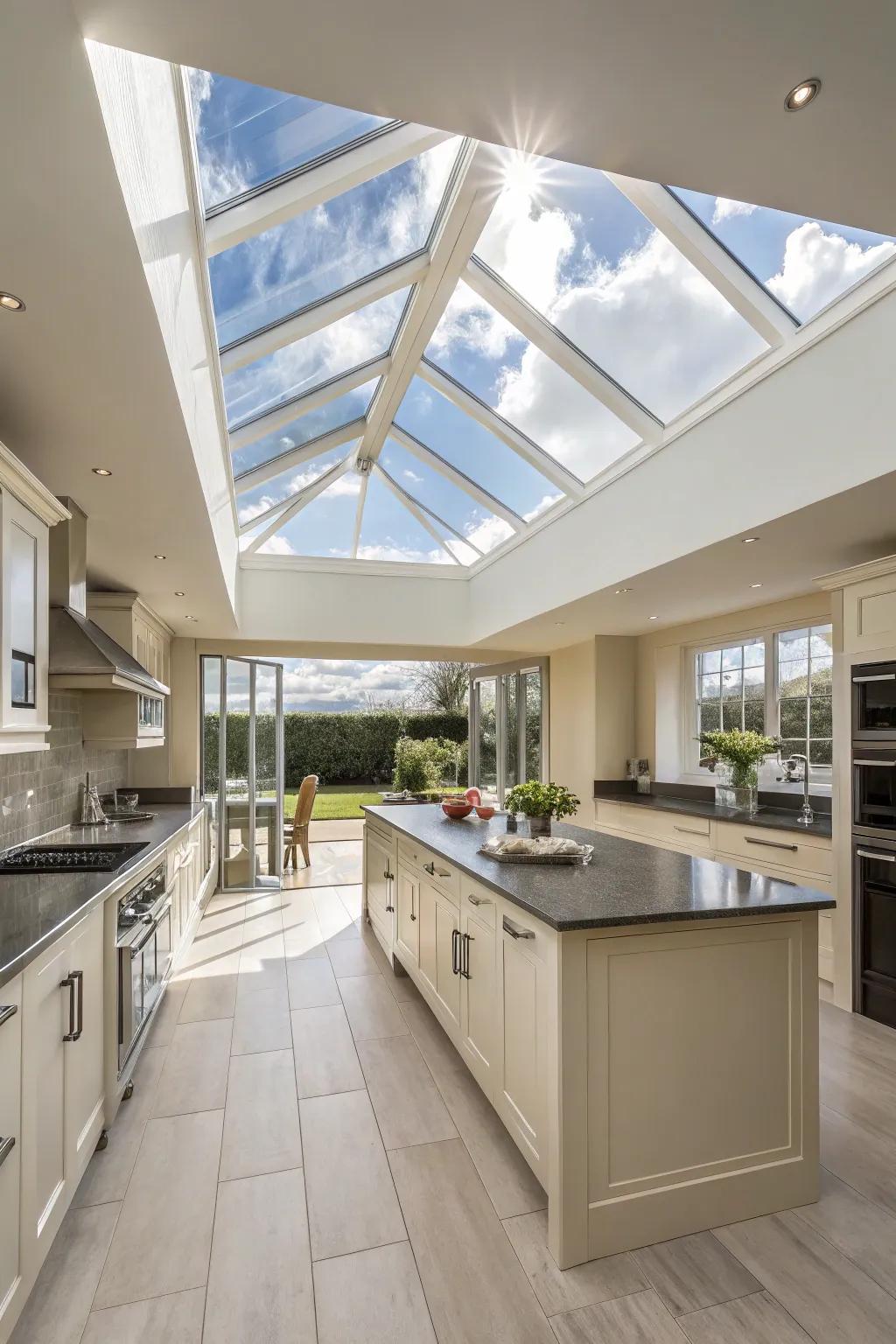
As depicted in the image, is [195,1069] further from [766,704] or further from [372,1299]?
[766,704]

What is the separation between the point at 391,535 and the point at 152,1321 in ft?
17.9

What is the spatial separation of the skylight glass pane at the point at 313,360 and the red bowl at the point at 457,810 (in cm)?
247

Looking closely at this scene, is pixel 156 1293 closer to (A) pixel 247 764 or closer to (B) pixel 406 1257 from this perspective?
(B) pixel 406 1257

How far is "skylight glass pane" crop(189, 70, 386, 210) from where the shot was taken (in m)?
2.00

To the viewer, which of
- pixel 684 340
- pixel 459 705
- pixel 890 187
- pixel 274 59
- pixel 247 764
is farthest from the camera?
pixel 459 705

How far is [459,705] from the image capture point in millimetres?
13023

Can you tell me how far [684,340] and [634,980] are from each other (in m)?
2.68

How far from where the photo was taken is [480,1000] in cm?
257

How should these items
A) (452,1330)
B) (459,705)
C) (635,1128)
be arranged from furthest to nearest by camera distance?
(459,705) → (635,1128) → (452,1330)

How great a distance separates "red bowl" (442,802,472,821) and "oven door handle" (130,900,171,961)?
1506 millimetres

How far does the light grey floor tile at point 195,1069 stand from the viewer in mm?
2680

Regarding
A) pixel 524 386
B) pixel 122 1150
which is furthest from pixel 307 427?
pixel 122 1150

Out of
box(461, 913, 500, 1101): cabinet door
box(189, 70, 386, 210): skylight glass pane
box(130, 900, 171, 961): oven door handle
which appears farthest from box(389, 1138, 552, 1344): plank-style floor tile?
box(189, 70, 386, 210): skylight glass pane

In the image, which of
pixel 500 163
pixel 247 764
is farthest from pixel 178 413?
pixel 247 764
